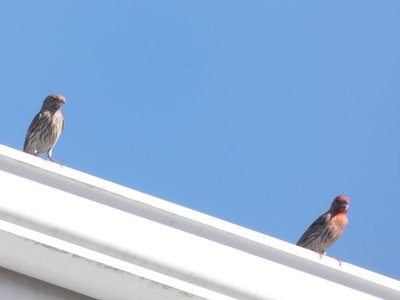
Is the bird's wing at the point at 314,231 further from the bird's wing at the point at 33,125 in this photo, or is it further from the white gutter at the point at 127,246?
the white gutter at the point at 127,246

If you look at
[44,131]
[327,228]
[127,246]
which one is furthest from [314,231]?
[127,246]

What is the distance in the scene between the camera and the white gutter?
3.89 metres

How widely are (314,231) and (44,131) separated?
365cm

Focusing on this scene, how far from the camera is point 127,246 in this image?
397 centimetres

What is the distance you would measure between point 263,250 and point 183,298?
1.37ft

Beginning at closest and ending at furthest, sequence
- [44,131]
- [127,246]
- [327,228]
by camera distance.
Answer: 1. [127,246]
2. [327,228]
3. [44,131]

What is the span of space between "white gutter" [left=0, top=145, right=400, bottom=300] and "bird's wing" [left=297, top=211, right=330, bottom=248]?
7.68 metres

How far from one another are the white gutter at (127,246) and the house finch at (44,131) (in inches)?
343

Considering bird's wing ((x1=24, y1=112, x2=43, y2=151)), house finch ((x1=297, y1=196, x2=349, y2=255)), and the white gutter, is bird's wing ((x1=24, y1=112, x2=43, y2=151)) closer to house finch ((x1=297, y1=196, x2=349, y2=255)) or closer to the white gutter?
house finch ((x1=297, y1=196, x2=349, y2=255))

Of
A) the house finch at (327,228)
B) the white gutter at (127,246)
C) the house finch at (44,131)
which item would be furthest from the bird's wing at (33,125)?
the white gutter at (127,246)

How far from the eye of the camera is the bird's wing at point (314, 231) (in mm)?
11875

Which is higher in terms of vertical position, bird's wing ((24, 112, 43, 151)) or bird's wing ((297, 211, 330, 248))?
bird's wing ((24, 112, 43, 151))

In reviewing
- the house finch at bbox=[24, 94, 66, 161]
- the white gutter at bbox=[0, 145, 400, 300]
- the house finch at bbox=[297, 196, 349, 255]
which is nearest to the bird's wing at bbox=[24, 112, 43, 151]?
the house finch at bbox=[24, 94, 66, 161]

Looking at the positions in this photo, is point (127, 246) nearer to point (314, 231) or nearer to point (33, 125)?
point (314, 231)
